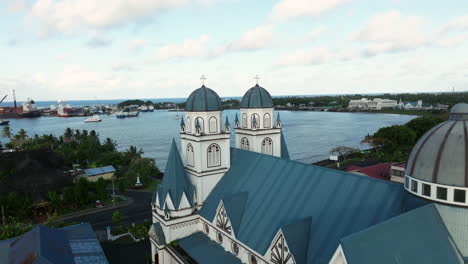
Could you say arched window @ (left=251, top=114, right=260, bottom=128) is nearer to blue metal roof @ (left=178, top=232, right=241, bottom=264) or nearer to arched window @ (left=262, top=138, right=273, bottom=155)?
arched window @ (left=262, top=138, right=273, bottom=155)

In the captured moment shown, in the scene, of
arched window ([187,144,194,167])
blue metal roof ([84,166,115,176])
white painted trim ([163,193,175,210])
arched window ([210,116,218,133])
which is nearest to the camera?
white painted trim ([163,193,175,210])

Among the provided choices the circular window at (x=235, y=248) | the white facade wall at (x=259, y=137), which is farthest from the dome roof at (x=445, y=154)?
the white facade wall at (x=259, y=137)

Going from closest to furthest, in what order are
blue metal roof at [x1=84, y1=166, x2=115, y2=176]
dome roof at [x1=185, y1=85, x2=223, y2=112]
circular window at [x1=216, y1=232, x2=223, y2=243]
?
circular window at [x1=216, y1=232, x2=223, y2=243] < dome roof at [x1=185, y1=85, x2=223, y2=112] < blue metal roof at [x1=84, y1=166, x2=115, y2=176]

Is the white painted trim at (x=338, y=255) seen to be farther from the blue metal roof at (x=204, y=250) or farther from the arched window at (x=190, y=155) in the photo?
the arched window at (x=190, y=155)

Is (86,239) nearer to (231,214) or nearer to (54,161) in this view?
(231,214)

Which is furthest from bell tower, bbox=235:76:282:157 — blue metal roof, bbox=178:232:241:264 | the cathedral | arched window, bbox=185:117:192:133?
blue metal roof, bbox=178:232:241:264

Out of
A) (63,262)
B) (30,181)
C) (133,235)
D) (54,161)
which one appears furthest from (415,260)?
(54,161)
